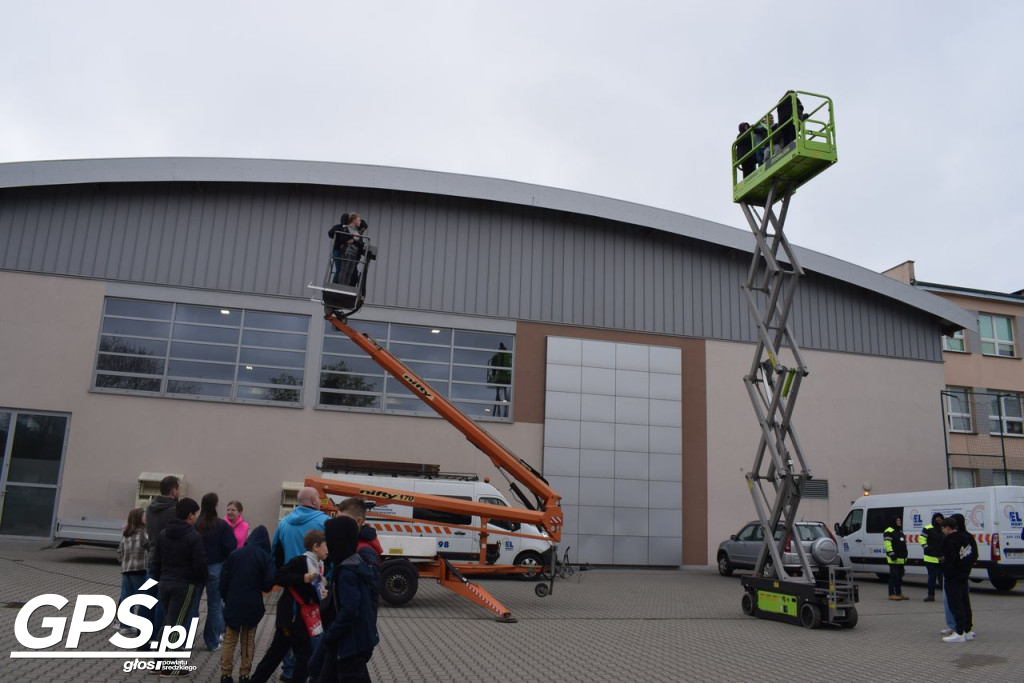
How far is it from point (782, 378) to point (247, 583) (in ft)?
30.0

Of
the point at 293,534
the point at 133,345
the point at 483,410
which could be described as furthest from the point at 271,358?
the point at 293,534

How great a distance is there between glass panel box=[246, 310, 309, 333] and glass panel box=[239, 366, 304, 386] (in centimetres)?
111

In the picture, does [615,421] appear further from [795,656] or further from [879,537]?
[795,656]

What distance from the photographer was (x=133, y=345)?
760 inches

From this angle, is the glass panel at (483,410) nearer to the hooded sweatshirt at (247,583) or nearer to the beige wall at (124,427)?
the beige wall at (124,427)

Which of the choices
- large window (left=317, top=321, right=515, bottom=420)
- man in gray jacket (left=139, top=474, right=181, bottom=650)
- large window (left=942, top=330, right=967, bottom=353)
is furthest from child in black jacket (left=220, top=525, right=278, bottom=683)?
large window (left=942, top=330, right=967, bottom=353)

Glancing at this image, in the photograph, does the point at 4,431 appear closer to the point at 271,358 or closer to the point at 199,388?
the point at 199,388

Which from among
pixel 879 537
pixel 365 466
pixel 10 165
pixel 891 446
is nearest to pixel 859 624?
pixel 879 537

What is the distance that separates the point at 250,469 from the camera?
62.0ft

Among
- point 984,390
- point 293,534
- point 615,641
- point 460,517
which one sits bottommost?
point 615,641

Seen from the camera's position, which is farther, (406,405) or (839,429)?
(839,429)

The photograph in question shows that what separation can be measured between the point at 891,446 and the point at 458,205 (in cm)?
1517

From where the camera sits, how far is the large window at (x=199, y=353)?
19.1 metres

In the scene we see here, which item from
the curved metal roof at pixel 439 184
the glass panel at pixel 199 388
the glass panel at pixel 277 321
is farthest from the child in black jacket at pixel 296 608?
the curved metal roof at pixel 439 184
